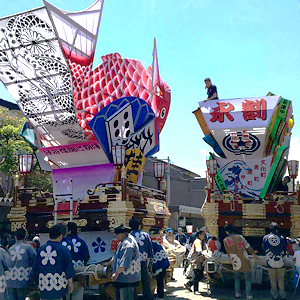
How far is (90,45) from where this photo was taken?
50.9 ft

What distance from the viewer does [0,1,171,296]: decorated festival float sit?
12.3 metres

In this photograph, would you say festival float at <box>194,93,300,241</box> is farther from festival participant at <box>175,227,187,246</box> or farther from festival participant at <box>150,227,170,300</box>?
festival participant at <box>175,227,187,246</box>

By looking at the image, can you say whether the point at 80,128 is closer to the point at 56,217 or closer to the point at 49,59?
the point at 49,59

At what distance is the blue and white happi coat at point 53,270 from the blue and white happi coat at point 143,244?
2265mm

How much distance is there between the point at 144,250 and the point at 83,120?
318 inches

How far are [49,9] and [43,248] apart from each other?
29.3ft

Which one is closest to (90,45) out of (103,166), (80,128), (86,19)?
(86,19)

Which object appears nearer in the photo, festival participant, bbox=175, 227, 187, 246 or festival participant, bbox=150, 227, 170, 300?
festival participant, bbox=150, 227, 170, 300

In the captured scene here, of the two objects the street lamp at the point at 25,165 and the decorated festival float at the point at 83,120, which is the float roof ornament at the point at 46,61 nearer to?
the decorated festival float at the point at 83,120

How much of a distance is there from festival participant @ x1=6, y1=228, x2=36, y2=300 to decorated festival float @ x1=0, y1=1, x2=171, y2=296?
3.86 m

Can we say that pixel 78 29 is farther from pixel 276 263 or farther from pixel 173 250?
pixel 276 263

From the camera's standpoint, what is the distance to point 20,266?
23.9ft

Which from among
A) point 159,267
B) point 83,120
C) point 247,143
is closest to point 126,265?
point 159,267

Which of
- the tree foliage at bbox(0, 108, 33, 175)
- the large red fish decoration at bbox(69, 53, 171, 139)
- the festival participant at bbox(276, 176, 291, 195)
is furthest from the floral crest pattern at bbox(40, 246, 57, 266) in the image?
the tree foliage at bbox(0, 108, 33, 175)
